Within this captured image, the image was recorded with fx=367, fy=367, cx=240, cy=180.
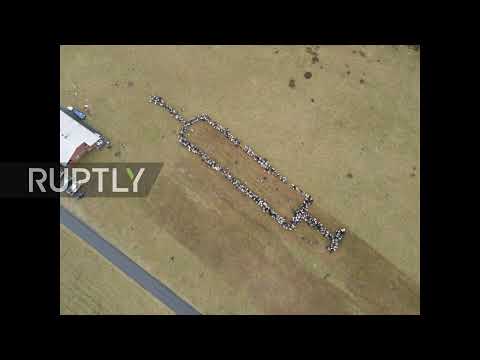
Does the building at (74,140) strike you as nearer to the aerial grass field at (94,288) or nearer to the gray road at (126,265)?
the gray road at (126,265)

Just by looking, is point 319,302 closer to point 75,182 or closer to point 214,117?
point 214,117

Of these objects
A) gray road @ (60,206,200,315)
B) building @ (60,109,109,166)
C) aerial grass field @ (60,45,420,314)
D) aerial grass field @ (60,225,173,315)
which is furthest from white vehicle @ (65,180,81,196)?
aerial grass field @ (60,225,173,315)

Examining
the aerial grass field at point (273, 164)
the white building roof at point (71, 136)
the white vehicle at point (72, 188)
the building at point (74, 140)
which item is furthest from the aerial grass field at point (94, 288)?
the white building roof at point (71, 136)

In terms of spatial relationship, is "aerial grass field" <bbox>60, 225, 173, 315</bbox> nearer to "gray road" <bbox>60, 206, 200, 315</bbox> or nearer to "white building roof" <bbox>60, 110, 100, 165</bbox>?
"gray road" <bbox>60, 206, 200, 315</bbox>
